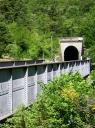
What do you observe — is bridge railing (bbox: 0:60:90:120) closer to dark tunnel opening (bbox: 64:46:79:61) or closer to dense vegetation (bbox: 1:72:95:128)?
dense vegetation (bbox: 1:72:95:128)

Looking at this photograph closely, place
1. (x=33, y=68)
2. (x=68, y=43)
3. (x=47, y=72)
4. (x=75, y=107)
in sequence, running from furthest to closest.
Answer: (x=68, y=43)
(x=47, y=72)
(x=33, y=68)
(x=75, y=107)

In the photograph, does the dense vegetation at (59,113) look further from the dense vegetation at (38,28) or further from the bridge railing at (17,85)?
the dense vegetation at (38,28)

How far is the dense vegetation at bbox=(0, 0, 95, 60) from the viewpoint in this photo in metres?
91.1

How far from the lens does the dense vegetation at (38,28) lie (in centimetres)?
9106

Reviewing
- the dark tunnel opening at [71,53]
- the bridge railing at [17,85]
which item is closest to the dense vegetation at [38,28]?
the dark tunnel opening at [71,53]

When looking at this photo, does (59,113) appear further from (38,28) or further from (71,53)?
(38,28)

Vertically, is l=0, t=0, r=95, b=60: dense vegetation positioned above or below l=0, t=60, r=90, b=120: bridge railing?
above

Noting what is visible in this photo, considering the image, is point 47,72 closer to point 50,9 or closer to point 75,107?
point 75,107

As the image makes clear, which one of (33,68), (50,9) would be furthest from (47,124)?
(50,9)

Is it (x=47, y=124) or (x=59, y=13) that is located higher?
(x=59, y=13)

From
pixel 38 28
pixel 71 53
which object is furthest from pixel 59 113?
pixel 38 28

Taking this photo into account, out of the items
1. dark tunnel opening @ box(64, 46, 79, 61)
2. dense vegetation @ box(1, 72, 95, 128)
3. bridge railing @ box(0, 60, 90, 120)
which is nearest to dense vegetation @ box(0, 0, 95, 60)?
dark tunnel opening @ box(64, 46, 79, 61)

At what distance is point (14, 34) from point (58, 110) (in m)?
91.2

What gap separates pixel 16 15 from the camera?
140375 millimetres
